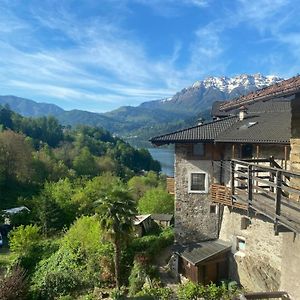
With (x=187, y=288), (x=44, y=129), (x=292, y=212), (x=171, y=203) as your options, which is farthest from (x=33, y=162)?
(x=292, y=212)

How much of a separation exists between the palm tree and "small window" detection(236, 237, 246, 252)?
6.63m

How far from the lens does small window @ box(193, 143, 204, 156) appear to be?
2327cm

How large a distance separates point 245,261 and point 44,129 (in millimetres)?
117919

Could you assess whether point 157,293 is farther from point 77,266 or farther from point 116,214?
point 77,266

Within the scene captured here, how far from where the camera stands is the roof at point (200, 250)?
22.0 m

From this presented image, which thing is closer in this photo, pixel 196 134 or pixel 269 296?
pixel 269 296

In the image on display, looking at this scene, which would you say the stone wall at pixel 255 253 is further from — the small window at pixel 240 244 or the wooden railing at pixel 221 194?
the wooden railing at pixel 221 194

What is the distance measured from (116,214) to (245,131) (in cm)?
935

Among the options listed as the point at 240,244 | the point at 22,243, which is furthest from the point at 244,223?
the point at 22,243

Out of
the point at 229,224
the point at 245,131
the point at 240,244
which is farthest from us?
the point at 229,224

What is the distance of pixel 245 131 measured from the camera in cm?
2175

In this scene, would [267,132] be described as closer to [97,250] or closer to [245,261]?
[245,261]

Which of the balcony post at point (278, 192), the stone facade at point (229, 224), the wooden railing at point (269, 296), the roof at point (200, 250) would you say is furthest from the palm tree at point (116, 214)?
the balcony post at point (278, 192)

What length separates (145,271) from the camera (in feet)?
77.6
